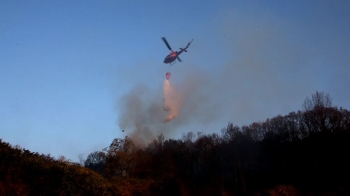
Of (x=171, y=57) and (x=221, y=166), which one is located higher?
(x=171, y=57)

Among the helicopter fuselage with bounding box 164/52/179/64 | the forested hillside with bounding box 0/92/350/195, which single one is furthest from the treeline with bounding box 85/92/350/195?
the helicopter fuselage with bounding box 164/52/179/64

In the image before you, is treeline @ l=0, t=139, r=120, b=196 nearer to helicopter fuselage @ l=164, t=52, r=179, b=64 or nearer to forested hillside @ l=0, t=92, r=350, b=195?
forested hillside @ l=0, t=92, r=350, b=195

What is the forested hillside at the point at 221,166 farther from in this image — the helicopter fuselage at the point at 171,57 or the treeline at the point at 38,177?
the helicopter fuselage at the point at 171,57

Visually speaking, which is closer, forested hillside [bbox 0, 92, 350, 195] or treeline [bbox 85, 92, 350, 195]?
forested hillside [bbox 0, 92, 350, 195]

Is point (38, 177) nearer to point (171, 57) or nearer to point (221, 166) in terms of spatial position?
point (171, 57)

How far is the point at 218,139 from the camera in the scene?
62.4 meters

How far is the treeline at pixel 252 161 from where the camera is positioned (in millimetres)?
29391

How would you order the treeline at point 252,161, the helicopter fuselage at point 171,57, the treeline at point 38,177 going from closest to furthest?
the treeline at point 38,177, the treeline at point 252,161, the helicopter fuselage at point 171,57

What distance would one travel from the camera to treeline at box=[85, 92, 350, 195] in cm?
2939

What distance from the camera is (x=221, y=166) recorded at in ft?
164

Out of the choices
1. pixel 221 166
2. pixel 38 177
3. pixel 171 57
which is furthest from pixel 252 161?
pixel 38 177

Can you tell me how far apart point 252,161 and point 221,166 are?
193 inches

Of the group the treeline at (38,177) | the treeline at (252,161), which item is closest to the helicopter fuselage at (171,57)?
the treeline at (252,161)

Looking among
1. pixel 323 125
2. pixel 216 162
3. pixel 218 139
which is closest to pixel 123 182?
pixel 216 162
